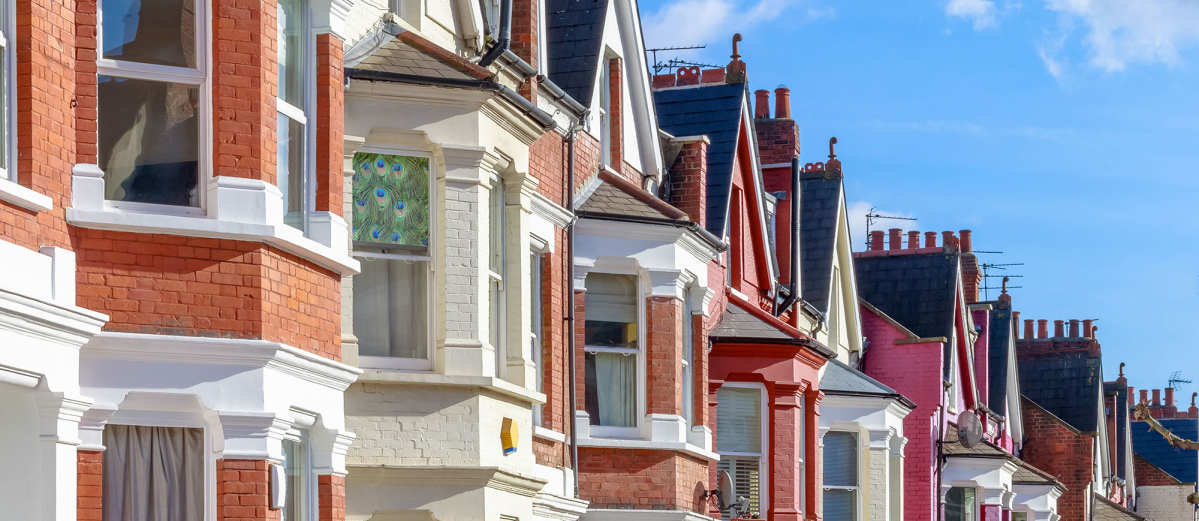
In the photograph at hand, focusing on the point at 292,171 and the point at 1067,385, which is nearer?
the point at 292,171

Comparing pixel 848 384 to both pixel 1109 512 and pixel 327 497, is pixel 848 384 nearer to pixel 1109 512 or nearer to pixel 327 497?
pixel 327 497

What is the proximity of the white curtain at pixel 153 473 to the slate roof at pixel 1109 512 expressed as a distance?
39564 millimetres

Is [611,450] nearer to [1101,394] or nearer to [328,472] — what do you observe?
[328,472]

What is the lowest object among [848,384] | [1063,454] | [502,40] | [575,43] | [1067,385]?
[1063,454]

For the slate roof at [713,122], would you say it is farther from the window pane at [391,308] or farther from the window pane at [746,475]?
the window pane at [391,308]

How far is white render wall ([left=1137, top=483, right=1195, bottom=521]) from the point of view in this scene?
56938 millimetres

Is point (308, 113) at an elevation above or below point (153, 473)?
above

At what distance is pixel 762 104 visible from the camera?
29.8 m

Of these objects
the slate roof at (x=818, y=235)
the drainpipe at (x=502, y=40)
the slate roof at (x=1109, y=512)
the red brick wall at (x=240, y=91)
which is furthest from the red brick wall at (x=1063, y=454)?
the red brick wall at (x=240, y=91)

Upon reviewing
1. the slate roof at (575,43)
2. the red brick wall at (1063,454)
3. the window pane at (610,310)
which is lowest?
the red brick wall at (1063,454)

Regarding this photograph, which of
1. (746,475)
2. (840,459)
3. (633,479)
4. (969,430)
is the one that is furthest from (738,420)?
(969,430)

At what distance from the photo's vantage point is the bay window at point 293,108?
11.7 m

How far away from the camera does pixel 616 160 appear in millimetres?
20969

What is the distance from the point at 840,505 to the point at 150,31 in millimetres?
18678
